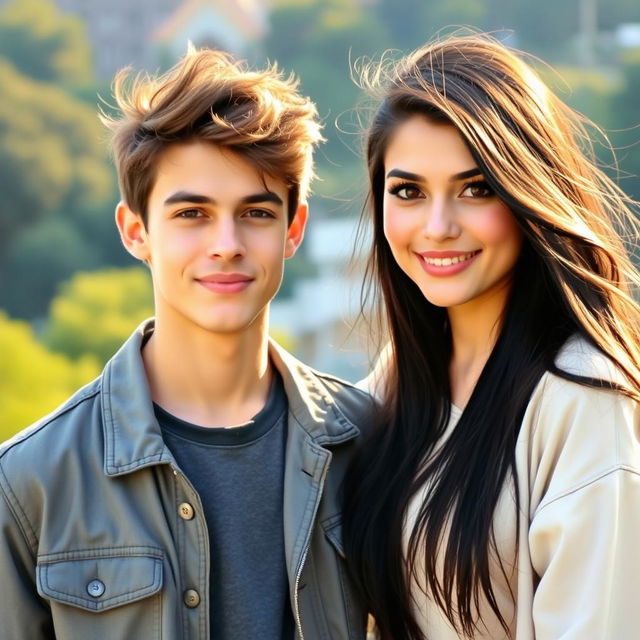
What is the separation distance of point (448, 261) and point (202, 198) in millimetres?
625

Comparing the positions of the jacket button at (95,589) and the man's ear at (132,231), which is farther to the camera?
the man's ear at (132,231)

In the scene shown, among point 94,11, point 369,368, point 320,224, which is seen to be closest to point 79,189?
point 320,224

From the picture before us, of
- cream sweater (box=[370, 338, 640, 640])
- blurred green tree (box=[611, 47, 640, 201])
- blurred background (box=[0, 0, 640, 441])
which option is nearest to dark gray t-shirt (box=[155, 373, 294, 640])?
cream sweater (box=[370, 338, 640, 640])

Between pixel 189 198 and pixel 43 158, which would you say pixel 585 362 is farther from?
pixel 43 158

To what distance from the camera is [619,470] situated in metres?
2.42

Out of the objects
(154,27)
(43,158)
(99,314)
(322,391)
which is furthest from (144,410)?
(154,27)

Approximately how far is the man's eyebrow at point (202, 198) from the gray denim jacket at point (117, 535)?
41 centimetres

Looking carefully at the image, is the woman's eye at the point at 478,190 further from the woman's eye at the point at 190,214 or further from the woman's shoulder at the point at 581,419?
the woman's eye at the point at 190,214

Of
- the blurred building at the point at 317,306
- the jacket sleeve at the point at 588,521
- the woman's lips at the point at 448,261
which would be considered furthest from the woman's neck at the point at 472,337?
the blurred building at the point at 317,306

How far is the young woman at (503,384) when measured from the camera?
97.1 inches

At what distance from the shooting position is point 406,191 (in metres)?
2.86

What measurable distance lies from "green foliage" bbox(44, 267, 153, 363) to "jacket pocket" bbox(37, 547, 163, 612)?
37489 mm

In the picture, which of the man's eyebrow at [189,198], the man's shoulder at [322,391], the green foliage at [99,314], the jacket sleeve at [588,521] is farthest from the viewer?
the green foliage at [99,314]

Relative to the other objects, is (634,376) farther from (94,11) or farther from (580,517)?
(94,11)
